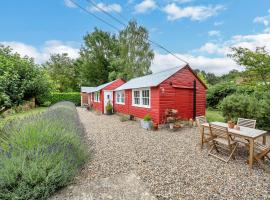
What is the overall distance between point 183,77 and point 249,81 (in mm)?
4686

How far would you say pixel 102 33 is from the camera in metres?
32.2

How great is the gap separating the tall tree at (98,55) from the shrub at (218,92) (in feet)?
67.4

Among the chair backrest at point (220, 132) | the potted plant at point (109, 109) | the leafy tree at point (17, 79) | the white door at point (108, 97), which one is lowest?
the potted plant at point (109, 109)

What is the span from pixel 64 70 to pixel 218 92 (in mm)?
30872

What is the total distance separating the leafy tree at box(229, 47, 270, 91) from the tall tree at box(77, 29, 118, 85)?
25238 millimetres

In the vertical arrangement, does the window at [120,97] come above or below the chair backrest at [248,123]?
above

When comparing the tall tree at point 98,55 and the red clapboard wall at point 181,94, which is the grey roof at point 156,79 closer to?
the red clapboard wall at point 181,94

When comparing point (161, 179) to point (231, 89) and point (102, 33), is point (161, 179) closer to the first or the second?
point (231, 89)

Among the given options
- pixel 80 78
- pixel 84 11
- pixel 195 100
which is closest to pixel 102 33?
pixel 80 78

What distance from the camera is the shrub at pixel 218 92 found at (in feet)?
54.4

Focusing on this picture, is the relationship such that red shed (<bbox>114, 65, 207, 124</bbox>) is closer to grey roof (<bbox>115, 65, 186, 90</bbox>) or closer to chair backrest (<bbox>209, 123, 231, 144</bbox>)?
grey roof (<bbox>115, 65, 186, 90</bbox>)

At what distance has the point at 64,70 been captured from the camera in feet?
111

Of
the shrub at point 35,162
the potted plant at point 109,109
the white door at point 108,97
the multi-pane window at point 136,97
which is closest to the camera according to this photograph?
the shrub at point 35,162

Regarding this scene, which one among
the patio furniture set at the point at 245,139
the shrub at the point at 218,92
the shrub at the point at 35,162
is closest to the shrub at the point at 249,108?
the patio furniture set at the point at 245,139
